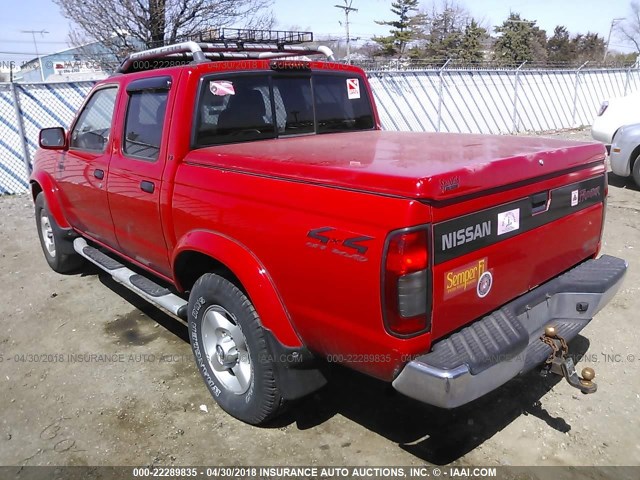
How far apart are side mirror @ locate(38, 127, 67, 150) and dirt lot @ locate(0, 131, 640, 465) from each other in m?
1.62

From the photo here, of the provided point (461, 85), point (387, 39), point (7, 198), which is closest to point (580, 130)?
point (461, 85)

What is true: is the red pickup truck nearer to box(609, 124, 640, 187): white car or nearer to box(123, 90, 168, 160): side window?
box(123, 90, 168, 160): side window

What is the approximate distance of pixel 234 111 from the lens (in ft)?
11.7

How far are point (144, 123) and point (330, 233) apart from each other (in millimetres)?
2102

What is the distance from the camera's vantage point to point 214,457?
2938 mm

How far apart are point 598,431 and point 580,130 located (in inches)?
694

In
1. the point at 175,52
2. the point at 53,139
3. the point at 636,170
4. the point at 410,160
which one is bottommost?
the point at 636,170

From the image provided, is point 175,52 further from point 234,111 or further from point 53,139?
point 53,139

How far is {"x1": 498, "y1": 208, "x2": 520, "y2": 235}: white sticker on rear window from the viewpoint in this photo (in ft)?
8.08

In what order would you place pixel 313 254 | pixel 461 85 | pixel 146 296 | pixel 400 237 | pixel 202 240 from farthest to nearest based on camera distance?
pixel 461 85, pixel 146 296, pixel 202 240, pixel 313 254, pixel 400 237

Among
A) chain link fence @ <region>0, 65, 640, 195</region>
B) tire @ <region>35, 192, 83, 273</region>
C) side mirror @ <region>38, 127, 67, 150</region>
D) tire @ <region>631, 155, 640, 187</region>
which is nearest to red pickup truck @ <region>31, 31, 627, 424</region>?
side mirror @ <region>38, 127, 67, 150</region>

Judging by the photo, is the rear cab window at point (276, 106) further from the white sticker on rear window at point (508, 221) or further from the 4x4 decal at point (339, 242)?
the white sticker on rear window at point (508, 221)

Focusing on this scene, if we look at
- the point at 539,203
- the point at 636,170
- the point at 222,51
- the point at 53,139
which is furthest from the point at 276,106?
the point at 636,170

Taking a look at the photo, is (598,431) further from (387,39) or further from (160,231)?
(387,39)
